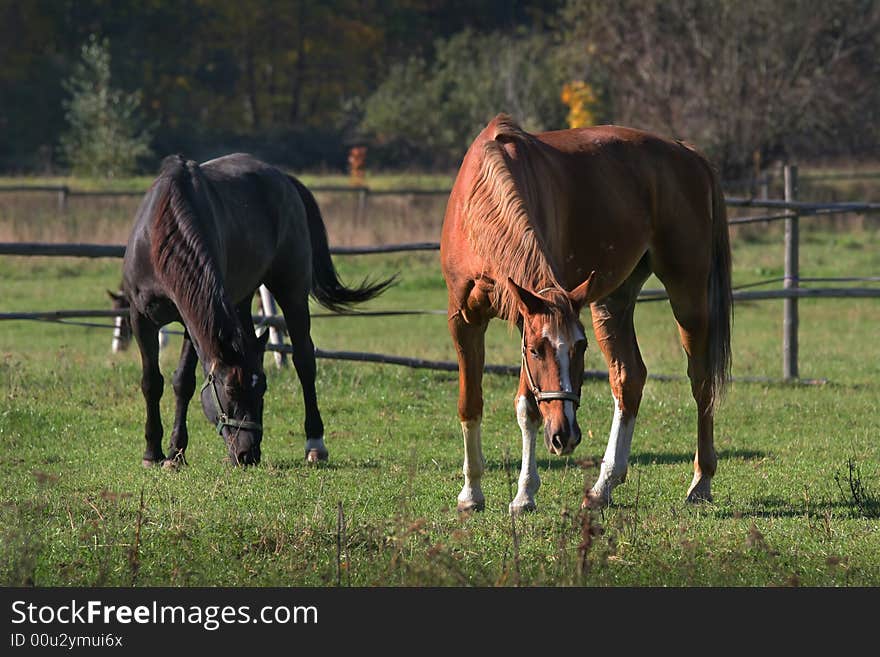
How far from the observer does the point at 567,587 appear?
434 centimetres

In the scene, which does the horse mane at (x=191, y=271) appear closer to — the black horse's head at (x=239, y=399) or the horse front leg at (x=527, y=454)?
the black horse's head at (x=239, y=399)

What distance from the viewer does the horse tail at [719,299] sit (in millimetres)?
6648

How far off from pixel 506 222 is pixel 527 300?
0.52 meters

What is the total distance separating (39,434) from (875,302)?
1312cm

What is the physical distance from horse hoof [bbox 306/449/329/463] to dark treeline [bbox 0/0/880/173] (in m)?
28.3

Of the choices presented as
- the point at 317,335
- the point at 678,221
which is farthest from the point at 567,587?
the point at 317,335

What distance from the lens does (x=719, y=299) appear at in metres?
6.73

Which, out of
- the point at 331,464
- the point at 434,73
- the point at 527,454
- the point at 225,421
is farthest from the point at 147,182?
the point at 527,454

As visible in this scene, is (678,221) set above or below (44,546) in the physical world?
above

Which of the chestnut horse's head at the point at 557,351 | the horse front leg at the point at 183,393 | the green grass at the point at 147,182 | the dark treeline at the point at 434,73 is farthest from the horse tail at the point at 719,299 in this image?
the dark treeline at the point at 434,73

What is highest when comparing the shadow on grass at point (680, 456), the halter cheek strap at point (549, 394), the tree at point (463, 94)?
the tree at point (463, 94)

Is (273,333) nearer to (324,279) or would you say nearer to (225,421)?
(324,279)

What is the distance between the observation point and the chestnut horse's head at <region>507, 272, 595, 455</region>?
518 cm

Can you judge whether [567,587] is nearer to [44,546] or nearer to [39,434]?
[44,546]
